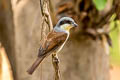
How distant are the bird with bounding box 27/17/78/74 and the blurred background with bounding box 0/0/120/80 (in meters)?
0.51

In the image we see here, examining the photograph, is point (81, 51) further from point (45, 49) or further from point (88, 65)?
point (45, 49)

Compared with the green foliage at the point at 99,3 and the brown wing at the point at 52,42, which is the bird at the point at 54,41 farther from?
the green foliage at the point at 99,3

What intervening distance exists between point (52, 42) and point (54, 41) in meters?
0.05

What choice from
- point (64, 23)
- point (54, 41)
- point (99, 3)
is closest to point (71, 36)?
point (99, 3)

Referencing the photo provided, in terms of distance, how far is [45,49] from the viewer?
3490 mm

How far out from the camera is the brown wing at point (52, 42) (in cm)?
347

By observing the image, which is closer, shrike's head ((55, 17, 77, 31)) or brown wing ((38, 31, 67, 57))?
brown wing ((38, 31, 67, 57))

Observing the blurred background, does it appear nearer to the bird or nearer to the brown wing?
the bird

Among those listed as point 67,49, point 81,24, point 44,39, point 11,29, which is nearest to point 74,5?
point 81,24

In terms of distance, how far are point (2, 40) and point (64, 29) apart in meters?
1.43

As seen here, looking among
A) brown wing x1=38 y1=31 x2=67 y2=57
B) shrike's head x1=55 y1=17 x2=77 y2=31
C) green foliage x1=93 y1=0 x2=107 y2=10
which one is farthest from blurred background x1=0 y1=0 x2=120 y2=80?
brown wing x1=38 y1=31 x2=67 y2=57

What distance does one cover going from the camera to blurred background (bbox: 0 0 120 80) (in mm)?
4594

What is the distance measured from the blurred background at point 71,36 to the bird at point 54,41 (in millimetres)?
511

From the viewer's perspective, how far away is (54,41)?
12.1 feet
